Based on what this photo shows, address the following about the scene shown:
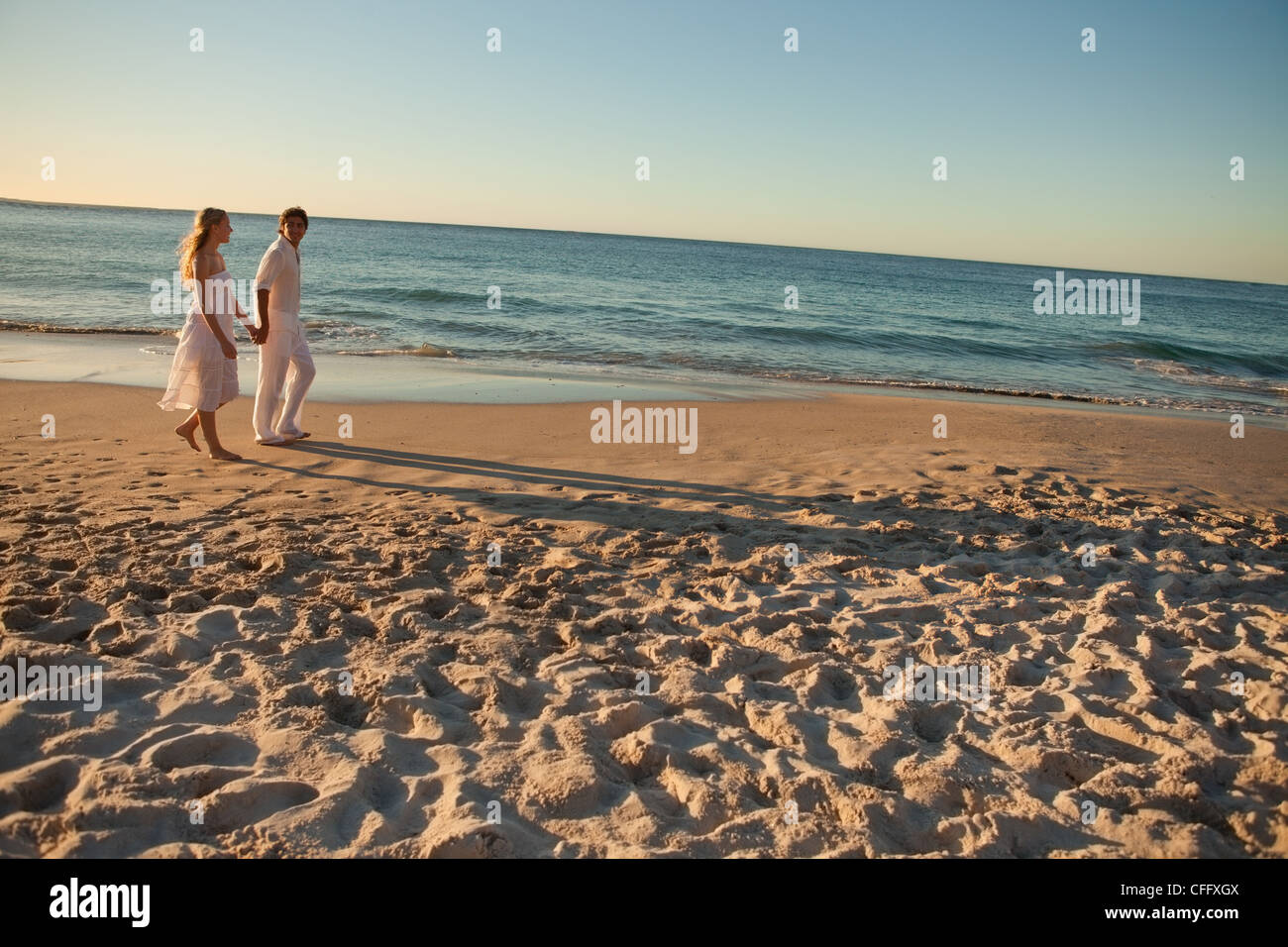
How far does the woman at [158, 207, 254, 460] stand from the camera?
19.6 feet

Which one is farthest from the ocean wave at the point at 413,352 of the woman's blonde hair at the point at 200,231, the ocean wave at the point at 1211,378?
the ocean wave at the point at 1211,378

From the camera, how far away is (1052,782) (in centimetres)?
285

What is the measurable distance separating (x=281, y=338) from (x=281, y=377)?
353 millimetres

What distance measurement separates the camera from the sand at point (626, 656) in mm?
2576

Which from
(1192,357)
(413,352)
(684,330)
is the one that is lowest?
(413,352)

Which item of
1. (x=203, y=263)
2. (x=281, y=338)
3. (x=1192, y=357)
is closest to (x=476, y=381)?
(x=281, y=338)

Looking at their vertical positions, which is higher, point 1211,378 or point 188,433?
point 1211,378

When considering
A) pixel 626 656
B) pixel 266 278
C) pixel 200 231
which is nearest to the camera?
pixel 626 656

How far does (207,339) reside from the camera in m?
6.23

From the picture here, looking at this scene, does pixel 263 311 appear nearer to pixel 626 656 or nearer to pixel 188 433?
pixel 188 433

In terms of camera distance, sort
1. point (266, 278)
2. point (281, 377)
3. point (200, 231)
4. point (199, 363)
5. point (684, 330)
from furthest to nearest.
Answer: point (684, 330), point (281, 377), point (266, 278), point (199, 363), point (200, 231)
